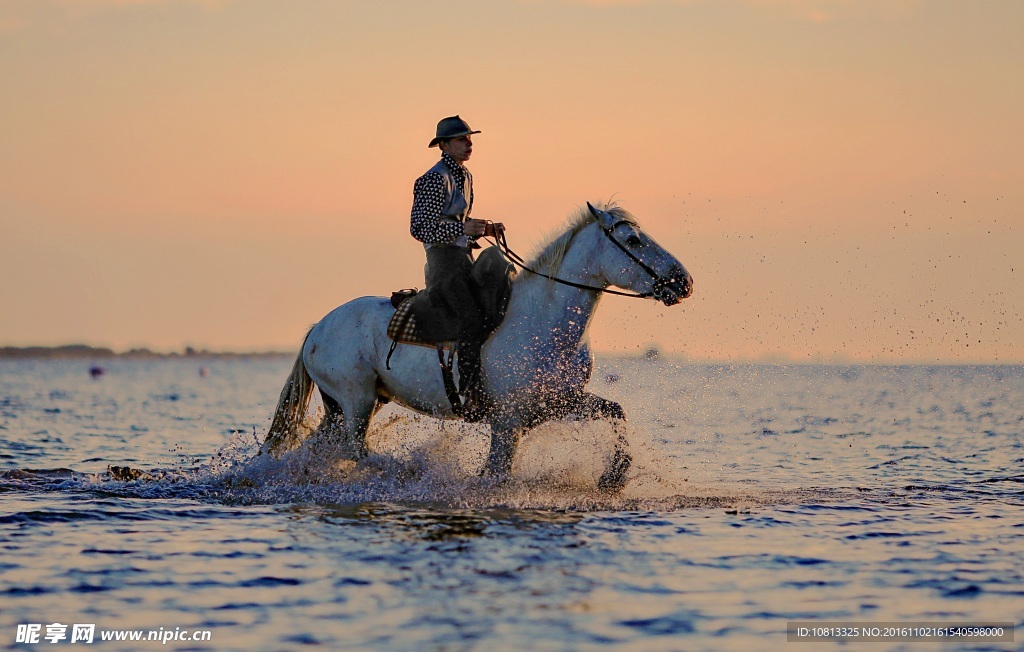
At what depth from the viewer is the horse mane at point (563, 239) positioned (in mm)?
10828

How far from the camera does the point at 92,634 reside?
6.69m

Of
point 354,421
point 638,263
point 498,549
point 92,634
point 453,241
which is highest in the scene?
point 453,241

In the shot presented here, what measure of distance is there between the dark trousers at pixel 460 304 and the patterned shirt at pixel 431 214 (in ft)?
0.48

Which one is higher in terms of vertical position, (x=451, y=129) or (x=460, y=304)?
(x=451, y=129)

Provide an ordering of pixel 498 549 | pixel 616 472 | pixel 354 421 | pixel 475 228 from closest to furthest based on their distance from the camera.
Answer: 1. pixel 498 549
2. pixel 475 228
3. pixel 616 472
4. pixel 354 421

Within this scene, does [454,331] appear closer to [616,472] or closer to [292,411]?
[616,472]

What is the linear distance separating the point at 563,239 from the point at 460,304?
1.14m

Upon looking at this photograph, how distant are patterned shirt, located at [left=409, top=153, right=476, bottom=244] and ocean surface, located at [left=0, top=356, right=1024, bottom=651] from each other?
2.06 m

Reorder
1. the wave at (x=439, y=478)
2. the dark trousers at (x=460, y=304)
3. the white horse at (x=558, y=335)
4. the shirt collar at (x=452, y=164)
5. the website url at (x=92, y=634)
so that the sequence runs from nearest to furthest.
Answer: the website url at (x=92, y=634) → the white horse at (x=558, y=335) → the dark trousers at (x=460, y=304) → the wave at (x=439, y=478) → the shirt collar at (x=452, y=164)

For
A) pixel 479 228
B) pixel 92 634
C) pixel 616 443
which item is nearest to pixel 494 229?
pixel 479 228

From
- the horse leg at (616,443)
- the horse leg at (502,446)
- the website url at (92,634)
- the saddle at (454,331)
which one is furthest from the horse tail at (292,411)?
the website url at (92,634)

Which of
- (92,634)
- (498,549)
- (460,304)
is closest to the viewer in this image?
(92,634)

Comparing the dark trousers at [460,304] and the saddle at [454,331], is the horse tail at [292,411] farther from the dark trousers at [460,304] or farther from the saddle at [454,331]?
the dark trousers at [460,304]

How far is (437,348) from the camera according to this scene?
11344mm
